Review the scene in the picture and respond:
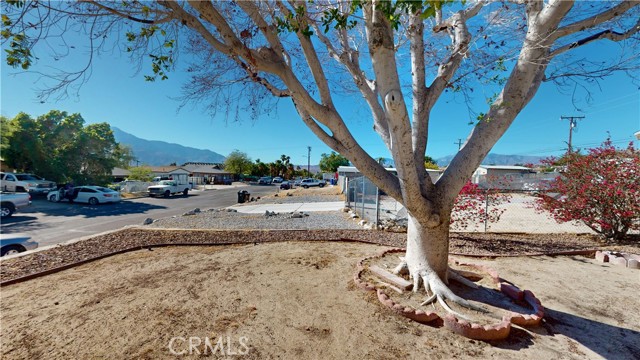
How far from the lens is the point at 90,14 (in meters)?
2.76

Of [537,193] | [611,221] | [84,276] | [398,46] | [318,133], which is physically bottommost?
[84,276]

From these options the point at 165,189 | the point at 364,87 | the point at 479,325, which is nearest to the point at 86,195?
the point at 165,189

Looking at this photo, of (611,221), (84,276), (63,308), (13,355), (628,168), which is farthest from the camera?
(611,221)

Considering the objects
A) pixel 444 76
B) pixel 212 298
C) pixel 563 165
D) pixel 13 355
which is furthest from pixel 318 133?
pixel 563 165

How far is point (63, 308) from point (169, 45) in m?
3.66

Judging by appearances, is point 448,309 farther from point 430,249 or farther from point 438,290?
point 430,249

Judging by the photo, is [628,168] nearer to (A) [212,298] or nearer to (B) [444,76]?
(B) [444,76]

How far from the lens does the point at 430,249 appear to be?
3463 mm

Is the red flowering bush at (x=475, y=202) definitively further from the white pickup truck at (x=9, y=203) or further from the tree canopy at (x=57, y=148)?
the tree canopy at (x=57, y=148)

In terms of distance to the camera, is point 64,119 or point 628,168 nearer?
point 628,168

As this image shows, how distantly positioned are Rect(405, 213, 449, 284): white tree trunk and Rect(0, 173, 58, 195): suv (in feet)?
88.5

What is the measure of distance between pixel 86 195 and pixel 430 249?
2196 centimetres

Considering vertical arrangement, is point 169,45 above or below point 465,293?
above

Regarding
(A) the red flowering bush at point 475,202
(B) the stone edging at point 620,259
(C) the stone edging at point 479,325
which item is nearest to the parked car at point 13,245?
(C) the stone edging at point 479,325
